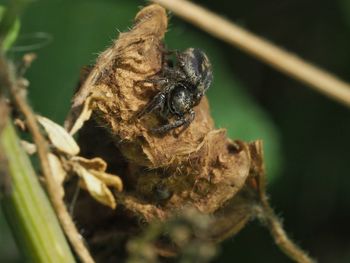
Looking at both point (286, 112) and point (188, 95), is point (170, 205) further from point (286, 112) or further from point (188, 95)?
point (286, 112)

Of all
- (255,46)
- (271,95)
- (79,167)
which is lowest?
(271,95)

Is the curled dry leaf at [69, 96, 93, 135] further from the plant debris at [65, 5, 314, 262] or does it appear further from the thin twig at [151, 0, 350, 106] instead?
the thin twig at [151, 0, 350, 106]

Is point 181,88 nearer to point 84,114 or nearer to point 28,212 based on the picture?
point 84,114

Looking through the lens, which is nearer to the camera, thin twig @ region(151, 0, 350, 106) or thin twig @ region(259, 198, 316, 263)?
thin twig @ region(151, 0, 350, 106)

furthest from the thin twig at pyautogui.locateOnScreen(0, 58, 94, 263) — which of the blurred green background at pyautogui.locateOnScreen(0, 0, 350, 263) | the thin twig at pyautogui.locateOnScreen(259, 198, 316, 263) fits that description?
the blurred green background at pyautogui.locateOnScreen(0, 0, 350, 263)

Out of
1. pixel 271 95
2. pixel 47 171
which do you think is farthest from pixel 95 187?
pixel 271 95

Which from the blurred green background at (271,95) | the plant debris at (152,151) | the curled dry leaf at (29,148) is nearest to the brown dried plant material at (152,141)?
the plant debris at (152,151)

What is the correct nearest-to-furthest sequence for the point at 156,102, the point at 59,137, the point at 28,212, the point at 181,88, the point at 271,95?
the point at 28,212, the point at 59,137, the point at 156,102, the point at 181,88, the point at 271,95
